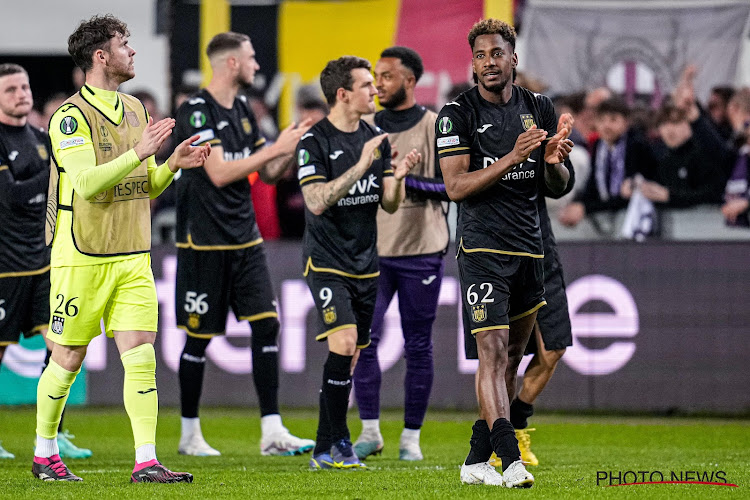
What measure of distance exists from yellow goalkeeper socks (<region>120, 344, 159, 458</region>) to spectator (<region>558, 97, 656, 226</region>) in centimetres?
609

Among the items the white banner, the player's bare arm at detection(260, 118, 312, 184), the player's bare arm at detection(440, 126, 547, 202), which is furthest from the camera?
the white banner

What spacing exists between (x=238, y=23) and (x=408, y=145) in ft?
19.0

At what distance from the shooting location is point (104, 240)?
19.5 feet

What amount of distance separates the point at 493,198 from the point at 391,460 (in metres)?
2.27

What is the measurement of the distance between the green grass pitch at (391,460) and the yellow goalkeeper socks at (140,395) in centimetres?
28

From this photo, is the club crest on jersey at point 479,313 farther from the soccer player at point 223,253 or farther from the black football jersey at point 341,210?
the soccer player at point 223,253

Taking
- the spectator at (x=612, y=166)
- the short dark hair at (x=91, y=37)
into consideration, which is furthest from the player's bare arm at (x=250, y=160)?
the spectator at (x=612, y=166)

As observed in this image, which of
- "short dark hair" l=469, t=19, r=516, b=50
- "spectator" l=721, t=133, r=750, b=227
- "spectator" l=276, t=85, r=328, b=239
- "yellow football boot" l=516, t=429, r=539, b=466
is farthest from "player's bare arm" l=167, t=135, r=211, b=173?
"spectator" l=721, t=133, r=750, b=227

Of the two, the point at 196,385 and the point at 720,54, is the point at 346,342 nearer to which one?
the point at 196,385

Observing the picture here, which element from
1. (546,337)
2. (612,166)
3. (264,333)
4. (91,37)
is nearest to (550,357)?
(546,337)

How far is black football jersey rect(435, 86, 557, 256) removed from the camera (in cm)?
580

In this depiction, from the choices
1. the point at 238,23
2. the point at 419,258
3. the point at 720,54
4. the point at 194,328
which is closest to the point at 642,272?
the point at 720,54

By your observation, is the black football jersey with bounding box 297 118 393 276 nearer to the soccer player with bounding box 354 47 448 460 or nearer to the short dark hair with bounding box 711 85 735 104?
the soccer player with bounding box 354 47 448 460

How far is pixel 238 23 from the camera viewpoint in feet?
42.4
